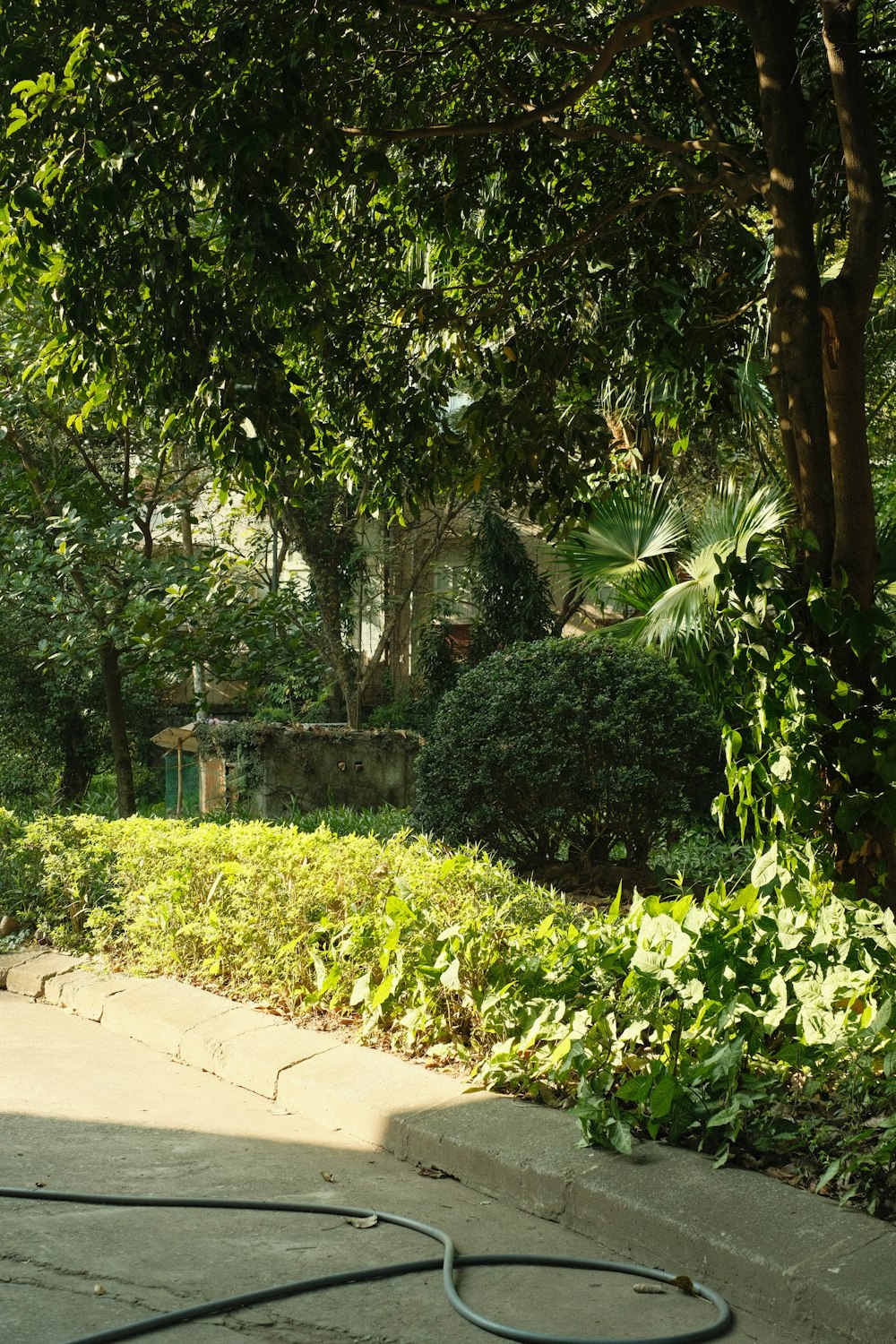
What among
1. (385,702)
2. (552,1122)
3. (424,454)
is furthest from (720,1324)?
(385,702)

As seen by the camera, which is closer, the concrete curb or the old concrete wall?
the concrete curb

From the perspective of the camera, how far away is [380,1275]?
3516mm

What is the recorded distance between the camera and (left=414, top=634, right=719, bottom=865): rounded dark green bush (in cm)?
946

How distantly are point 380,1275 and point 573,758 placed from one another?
615 cm

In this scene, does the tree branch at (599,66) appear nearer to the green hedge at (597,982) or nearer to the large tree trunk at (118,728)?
the green hedge at (597,982)

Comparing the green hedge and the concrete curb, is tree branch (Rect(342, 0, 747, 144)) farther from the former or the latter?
the concrete curb

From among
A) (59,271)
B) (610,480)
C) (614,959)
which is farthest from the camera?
(610,480)

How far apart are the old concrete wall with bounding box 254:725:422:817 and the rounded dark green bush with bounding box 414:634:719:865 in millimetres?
4791

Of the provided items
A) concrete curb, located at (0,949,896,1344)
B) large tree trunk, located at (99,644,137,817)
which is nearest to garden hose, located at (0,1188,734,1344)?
concrete curb, located at (0,949,896,1344)

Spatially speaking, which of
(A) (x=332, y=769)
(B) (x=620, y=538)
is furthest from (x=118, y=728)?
(B) (x=620, y=538)

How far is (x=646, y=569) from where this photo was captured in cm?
854

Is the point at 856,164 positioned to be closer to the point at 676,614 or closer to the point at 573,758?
the point at 676,614

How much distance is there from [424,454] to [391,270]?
124 cm

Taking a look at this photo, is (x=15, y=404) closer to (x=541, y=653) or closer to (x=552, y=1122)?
(x=541, y=653)
